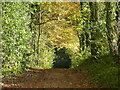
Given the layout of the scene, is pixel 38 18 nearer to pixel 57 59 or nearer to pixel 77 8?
pixel 77 8

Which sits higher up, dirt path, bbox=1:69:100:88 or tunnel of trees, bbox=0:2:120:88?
tunnel of trees, bbox=0:2:120:88

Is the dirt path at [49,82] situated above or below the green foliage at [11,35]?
below

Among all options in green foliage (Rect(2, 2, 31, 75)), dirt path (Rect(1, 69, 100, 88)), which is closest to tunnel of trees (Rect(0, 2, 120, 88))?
green foliage (Rect(2, 2, 31, 75))

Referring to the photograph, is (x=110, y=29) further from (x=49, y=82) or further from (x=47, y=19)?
(x=47, y=19)

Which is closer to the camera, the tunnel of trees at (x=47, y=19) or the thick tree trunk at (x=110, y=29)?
the tunnel of trees at (x=47, y=19)

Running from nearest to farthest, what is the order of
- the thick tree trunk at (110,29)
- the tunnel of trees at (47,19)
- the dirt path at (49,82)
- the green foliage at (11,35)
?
the dirt path at (49,82) → the green foliage at (11,35) → the tunnel of trees at (47,19) → the thick tree trunk at (110,29)

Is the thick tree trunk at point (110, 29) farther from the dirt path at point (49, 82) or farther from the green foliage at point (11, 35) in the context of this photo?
the green foliage at point (11, 35)

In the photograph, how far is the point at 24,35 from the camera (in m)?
11.6

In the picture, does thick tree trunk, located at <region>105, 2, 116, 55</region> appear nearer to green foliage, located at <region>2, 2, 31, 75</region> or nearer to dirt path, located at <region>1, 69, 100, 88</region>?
dirt path, located at <region>1, 69, 100, 88</region>

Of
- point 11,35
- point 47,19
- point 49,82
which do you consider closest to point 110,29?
point 49,82

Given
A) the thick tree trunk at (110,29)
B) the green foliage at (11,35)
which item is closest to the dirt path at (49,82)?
the green foliage at (11,35)

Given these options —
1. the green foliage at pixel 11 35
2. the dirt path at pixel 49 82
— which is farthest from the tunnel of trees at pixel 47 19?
the dirt path at pixel 49 82

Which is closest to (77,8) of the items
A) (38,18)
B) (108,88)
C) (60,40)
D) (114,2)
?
(38,18)

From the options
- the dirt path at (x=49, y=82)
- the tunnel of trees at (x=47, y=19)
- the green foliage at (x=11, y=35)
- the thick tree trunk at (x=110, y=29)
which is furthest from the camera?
the thick tree trunk at (x=110, y=29)
